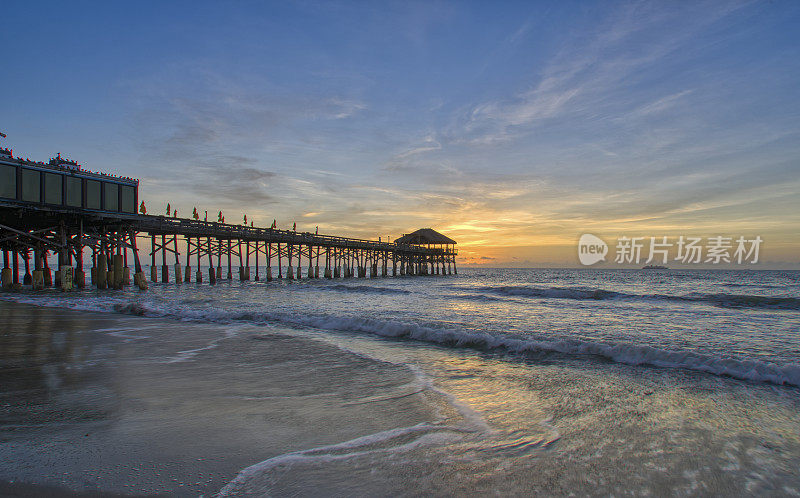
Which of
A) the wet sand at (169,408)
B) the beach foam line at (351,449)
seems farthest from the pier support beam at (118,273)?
the beach foam line at (351,449)

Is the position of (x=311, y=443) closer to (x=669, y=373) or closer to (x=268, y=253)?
(x=669, y=373)

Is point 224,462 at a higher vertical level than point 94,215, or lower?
lower

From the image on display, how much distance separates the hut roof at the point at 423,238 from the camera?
74.2 meters

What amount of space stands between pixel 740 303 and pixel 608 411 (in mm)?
25239

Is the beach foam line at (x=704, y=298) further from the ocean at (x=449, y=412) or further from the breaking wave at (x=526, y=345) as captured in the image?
the ocean at (x=449, y=412)

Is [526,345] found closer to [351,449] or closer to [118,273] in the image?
[351,449]

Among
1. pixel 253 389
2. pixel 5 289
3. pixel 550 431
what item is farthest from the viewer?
pixel 5 289

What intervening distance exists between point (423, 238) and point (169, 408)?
7102 cm

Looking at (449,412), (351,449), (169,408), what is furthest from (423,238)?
(351,449)

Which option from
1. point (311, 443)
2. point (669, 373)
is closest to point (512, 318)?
point (669, 373)

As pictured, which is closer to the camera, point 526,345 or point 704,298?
point 526,345

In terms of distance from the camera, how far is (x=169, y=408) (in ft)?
14.3

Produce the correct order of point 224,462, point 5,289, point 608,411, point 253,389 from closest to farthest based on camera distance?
point 224,462, point 608,411, point 253,389, point 5,289

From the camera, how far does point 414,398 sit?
5109mm
